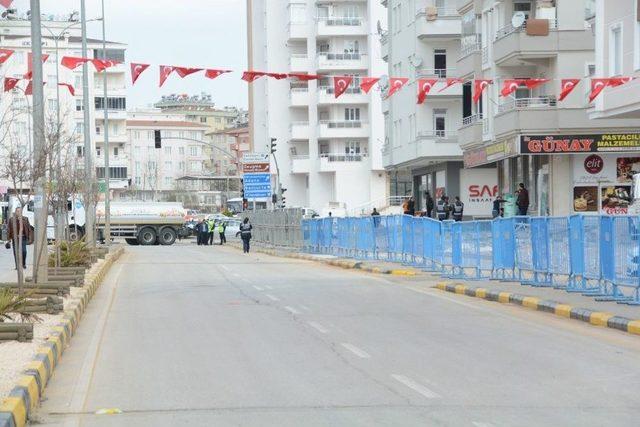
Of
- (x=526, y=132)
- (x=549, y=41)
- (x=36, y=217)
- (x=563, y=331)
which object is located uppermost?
(x=549, y=41)

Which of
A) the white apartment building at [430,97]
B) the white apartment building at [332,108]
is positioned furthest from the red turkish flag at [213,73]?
the white apartment building at [332,108]

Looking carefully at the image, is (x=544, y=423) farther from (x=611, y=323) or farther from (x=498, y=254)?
(x=498, y=254)

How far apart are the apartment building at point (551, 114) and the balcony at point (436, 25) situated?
12184mm

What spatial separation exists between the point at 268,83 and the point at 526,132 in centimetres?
5412

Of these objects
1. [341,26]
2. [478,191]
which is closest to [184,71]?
[478,191]

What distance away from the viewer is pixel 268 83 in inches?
3686

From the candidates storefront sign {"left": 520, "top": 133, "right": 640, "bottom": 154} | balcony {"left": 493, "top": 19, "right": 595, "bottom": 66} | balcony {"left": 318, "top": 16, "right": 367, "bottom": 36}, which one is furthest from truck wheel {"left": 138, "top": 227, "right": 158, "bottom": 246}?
storefront sign {"left": 520, "top": 133, "right": 640, "bottom": 154}

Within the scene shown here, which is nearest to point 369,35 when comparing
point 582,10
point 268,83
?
point 268,83

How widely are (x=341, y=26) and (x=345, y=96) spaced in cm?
560

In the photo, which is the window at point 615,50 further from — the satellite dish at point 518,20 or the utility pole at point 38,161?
the utility pole at point 38,161

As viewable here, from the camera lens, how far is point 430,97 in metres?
58.8

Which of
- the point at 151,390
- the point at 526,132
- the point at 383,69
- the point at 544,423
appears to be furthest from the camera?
the point at 383,69

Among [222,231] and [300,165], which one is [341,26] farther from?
[222,231]

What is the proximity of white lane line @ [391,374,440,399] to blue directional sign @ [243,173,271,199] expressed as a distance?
51531mm
